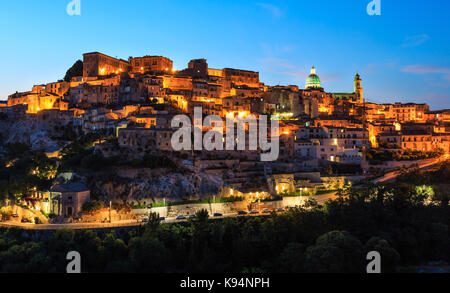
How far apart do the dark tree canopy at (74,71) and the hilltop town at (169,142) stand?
194 millimetres

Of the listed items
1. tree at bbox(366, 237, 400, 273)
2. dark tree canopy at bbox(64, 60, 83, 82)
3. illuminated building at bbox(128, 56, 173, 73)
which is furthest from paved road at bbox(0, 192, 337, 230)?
dark tree canopy at bbox(64, 60, 83, 82)

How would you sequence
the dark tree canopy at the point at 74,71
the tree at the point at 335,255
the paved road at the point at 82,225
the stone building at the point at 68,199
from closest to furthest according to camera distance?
the tree at the point at 335,255
the paved road at the point at 82,225
the stone building at the point at 68,199
the dark tree canopy at the point at 74,71

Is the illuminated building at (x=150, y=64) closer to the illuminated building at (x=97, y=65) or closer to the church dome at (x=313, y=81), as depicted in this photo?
the illuminated building at (x=97, y=65)

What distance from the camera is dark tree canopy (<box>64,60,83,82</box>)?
59203 millimetres

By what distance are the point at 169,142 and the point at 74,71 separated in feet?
95.5

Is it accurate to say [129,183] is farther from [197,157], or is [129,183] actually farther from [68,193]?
[197,157]

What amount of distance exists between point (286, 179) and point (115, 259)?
16.5 m

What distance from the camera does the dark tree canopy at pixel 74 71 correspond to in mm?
59203

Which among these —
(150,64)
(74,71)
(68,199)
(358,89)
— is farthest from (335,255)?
(358,89)

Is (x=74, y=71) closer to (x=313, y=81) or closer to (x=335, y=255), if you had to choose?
(x=313, y=81)

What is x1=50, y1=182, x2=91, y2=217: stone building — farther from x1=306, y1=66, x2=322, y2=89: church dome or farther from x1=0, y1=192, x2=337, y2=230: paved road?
x1=306, y1=66, x2=322, y2=89: church dome

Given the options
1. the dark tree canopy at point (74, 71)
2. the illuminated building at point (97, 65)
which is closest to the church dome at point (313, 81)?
the illuminated building at point (97, 65)

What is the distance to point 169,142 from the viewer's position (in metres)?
38.8
